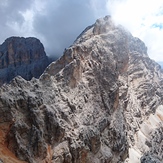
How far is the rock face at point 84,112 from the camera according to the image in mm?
32062

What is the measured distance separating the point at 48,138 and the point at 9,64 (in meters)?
73.6

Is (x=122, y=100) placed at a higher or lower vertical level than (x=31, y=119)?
higher

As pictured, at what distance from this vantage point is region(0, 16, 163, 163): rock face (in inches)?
1262

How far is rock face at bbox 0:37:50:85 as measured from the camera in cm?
9862

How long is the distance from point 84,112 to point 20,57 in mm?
67064

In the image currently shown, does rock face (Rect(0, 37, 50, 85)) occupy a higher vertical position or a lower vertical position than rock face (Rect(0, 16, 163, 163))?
higher

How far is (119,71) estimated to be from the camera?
5572 centimetres

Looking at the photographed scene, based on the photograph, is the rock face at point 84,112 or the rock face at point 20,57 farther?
the rock face at point 20,57

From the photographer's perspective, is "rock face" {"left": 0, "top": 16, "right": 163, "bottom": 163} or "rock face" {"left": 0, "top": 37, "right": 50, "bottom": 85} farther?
"rock face" {"left": 0, "top": 37, "right": 50, "bottom": 85}

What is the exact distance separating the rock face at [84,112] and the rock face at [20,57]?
44.8m

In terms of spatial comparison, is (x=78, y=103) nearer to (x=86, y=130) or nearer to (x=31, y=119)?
(x=86, y=130)

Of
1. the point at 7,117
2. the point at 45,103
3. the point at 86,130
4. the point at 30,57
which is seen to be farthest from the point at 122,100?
the point at 30,57

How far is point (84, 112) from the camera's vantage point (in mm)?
40375

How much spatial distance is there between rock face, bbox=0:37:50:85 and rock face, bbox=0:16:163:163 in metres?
44.8
